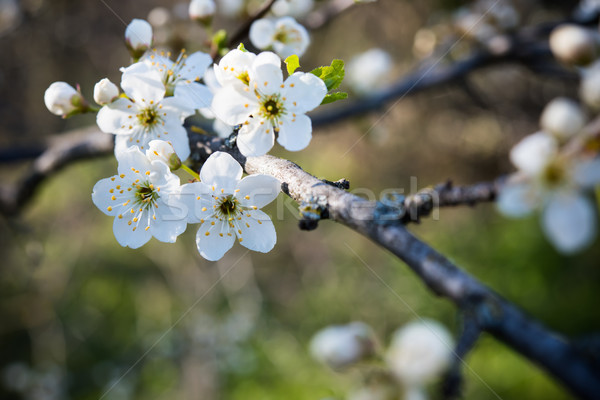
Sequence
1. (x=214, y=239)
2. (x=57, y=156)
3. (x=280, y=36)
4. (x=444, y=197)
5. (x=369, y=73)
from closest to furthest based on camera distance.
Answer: (x=444, y=197) → (x=214, y=239) → (x=280, y=36) → (x=57, y=156) → (x=369, y=73)

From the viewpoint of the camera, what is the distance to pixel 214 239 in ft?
2.76

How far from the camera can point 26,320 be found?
129 inches

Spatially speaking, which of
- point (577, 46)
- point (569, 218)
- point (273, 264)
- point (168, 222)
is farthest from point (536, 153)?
point (273, 264)

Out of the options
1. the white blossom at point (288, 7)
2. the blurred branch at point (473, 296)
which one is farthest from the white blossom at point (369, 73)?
the blurred branch at point (473, 296)

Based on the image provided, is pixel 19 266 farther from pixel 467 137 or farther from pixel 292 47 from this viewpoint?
pixel 467 137

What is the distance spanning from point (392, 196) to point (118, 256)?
4.03 meters

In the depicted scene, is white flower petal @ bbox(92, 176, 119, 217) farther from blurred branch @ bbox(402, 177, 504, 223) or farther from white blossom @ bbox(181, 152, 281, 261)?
blurred branch @ bbox(402, 177, 504, 223)

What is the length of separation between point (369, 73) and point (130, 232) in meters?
1.48

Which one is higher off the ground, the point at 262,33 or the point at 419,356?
the point at 262,33

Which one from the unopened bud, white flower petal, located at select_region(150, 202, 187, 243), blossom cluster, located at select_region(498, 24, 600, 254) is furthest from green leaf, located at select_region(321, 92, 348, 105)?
the unopened bud

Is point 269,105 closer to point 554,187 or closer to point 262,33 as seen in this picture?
point 262,33

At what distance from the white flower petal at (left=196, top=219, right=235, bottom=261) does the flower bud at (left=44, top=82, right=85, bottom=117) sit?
0.39m

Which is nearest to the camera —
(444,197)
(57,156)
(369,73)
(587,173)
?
(444,197)

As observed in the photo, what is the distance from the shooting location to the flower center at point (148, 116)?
0.85 meters
